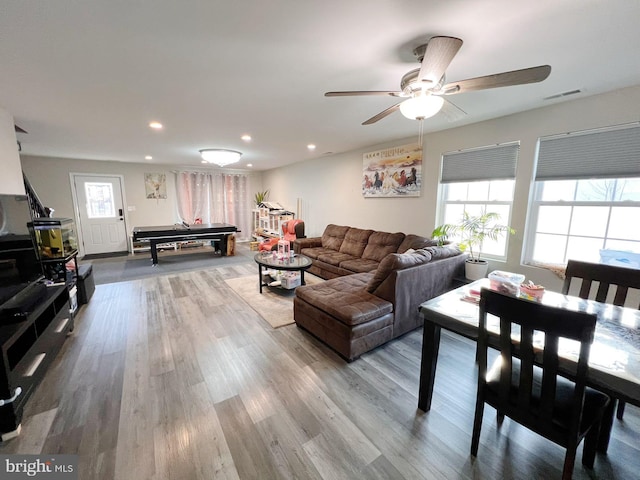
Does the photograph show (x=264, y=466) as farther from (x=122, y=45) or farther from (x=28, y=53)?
(x=28, y=53)

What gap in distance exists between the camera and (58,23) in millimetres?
1418

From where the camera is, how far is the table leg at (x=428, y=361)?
1648mm

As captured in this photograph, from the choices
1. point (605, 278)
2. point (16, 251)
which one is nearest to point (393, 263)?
point (605, 278)

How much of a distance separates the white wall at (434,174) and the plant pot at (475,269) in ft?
0.95

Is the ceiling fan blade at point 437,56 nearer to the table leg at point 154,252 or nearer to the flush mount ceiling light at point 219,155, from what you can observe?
the flush mount ceiling light at point 219,155

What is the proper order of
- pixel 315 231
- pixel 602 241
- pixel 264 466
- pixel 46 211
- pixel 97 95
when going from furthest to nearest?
1. pixel 315 231
2. pixel 46 211
3. pixel 602 241
4. pixel 97 95
5. pixel 264 466

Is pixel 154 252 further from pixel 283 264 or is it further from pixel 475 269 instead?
pixel 475 269

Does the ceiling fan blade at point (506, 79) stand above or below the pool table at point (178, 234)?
above

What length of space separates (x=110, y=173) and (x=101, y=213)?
1039 mm

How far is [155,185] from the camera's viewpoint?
6957 millimetres

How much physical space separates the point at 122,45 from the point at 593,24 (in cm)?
284

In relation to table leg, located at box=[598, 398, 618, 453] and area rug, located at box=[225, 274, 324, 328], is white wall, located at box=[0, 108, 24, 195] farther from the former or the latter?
table leg, located at box=[598, 398, 618, 453]

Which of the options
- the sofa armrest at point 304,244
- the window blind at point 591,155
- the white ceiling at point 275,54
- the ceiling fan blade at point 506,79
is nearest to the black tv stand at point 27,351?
the white ceiling at point 275,54

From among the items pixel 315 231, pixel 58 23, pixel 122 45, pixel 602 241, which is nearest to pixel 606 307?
pixel 602 241
